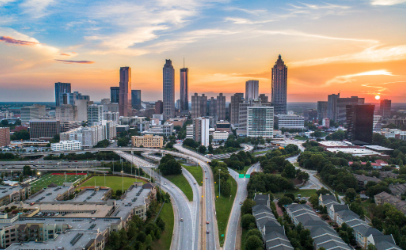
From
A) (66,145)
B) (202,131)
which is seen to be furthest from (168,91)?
(66,145)

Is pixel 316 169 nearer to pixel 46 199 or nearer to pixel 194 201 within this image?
pixel 194 201

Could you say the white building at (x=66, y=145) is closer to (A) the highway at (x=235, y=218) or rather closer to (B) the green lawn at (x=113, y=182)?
(B) the green lawn at (x=113, y=182)

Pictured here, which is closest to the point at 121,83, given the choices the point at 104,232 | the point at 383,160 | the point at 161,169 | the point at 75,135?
the point at 75,135

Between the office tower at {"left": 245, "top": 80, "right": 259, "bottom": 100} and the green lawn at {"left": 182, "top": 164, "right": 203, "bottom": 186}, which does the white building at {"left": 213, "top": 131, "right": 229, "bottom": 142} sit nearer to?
the green lawn at {"left": 182, "top": 164, "right": 203, "bottom": 186}

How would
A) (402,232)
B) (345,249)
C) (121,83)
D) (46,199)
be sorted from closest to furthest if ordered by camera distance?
(345,249)
(402,232)
(46,199)
(121,83)

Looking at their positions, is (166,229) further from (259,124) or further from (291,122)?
(291,122)

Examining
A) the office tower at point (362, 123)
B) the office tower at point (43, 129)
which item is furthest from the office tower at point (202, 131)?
the office tower at point (43, 129)

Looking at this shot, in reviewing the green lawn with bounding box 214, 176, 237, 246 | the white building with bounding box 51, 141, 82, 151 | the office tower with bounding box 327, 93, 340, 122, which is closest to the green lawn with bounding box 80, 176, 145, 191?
the green lawn with bounding box 214, 176, 237, 246
